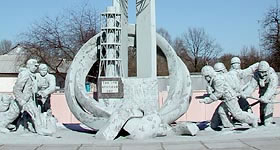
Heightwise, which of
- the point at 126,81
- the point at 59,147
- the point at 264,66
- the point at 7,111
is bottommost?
the point at 59,147

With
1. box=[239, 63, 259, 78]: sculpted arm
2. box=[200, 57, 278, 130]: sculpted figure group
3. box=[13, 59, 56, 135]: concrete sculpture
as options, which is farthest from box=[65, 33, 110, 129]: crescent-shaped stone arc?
box=[239, 63, 259, 78]: sculpted arm

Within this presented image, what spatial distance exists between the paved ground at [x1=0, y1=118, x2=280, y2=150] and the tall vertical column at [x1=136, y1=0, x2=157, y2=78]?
259 cm

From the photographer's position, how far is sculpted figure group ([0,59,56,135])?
34.2 feet

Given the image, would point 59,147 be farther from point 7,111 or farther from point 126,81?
point 126,81

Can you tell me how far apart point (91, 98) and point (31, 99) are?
1484mm

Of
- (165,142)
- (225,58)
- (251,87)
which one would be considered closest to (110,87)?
(165,142)

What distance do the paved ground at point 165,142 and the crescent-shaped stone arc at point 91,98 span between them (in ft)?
1.83

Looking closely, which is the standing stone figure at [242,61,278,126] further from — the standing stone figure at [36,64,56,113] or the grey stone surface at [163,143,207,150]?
the standing stone figure at [36,64,56,113]

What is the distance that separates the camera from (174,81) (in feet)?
37.6

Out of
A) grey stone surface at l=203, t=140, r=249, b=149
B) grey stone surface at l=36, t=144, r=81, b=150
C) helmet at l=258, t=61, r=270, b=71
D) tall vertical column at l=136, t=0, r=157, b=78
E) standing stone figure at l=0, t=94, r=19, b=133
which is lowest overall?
grey stone surface at l=36, t=144, r=81, b=150

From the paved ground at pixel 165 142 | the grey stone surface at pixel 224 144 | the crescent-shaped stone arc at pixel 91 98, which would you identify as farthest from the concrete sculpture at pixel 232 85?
the grey stone surface at pixel 224 144

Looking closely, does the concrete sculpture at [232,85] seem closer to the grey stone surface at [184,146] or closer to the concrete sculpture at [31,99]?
the grey stone surface at [184,146]

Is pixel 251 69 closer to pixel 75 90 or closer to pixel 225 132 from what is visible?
pixel 225 132

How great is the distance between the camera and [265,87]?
1105cm
